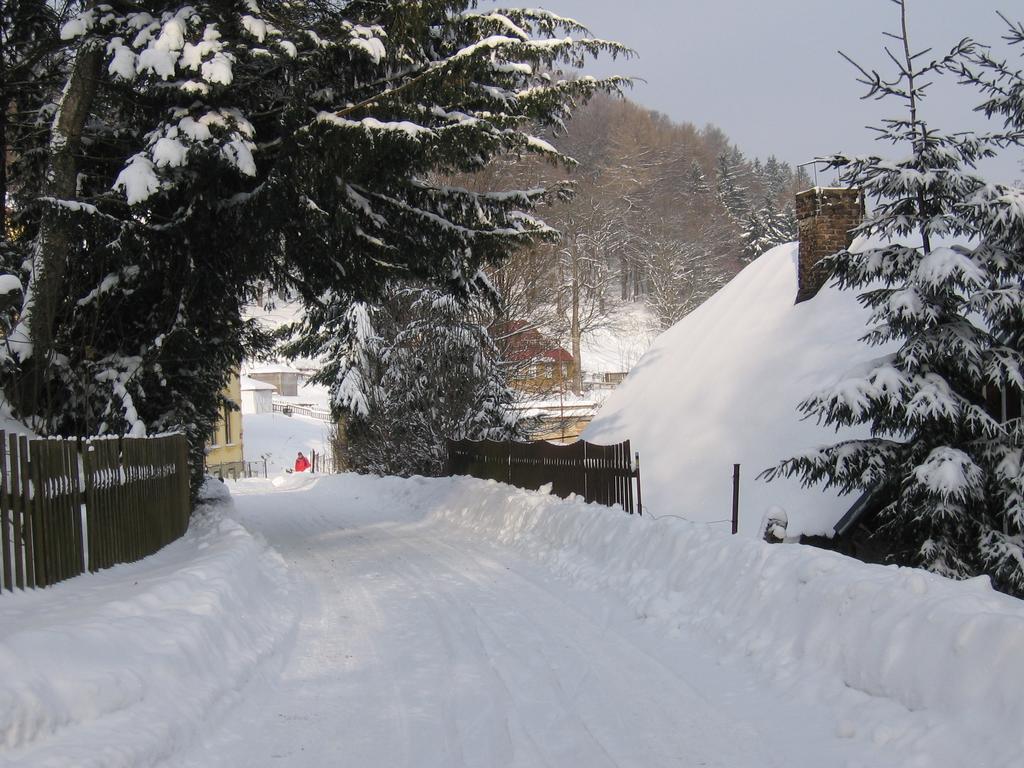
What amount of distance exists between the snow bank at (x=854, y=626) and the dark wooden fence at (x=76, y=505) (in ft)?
16.4

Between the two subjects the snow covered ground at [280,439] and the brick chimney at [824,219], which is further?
the snow covered ground at [280,439]

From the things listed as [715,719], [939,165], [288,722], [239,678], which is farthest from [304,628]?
[939,165]

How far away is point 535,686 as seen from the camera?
6.03m

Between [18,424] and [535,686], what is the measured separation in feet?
29.0

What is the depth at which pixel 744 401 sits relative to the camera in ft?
50.0

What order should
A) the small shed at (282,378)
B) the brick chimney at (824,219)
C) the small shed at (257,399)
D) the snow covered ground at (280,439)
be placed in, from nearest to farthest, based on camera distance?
the brick chimney at (824,219) < the snow covered ground at (280,439) < the small shed at (257,399) < the small shed at (282,378)

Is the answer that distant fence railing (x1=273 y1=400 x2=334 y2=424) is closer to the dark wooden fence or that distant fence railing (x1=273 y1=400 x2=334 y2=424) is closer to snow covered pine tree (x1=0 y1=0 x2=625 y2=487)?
snow covered pine tree (x1=0 y1=0 x2=625 y2=487)

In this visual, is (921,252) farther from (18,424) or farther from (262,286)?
(18,424)

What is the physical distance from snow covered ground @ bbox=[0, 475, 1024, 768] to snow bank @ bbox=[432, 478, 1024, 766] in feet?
0.05

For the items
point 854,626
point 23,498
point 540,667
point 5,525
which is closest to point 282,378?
point 23,498

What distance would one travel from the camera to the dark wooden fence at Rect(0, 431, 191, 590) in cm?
675

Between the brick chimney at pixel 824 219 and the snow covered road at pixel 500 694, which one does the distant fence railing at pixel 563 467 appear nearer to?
the snow covered road at pixel 500 694

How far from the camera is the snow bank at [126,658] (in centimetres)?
413

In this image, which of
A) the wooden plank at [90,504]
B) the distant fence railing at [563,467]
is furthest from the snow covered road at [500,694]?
the distant fence railing at [563,467]
